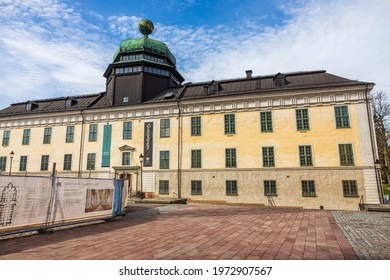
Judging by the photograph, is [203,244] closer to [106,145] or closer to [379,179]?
[379,179]

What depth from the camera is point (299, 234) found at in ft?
28.4

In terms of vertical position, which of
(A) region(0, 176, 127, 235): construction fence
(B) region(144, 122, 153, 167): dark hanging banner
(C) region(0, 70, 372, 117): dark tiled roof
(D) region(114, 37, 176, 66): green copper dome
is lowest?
(A) region(0, 176, 127, 235): construction fence

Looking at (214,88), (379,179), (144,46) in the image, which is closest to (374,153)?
(379,179)

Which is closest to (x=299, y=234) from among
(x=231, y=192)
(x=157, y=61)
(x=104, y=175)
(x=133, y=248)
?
(x=133, y=248)

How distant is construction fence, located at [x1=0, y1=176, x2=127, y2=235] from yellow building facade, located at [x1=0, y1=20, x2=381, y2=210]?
41.7ft

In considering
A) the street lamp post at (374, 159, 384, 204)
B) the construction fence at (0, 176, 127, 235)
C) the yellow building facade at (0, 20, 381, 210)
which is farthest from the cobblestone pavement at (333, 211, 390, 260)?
the street lamp post at (374, 159, 384, 204)

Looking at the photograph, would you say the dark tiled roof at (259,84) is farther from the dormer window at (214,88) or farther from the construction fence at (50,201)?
the construction fence at (50,201)

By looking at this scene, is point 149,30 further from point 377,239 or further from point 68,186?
point 377,239

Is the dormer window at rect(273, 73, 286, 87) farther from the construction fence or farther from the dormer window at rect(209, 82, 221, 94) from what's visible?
the construction fence

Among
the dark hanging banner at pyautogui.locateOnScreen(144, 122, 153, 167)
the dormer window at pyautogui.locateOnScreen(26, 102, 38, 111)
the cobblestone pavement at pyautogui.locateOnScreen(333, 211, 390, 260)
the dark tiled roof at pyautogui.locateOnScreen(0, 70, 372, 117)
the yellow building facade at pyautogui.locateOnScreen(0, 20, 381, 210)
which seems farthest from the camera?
the dormer window at pyautogui.locateOnScreen(26, 102, 38, 111)

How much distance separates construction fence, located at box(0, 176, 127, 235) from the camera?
7.63 meters

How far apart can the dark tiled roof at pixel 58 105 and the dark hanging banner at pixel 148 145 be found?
20.7 feet

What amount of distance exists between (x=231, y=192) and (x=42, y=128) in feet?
77.3

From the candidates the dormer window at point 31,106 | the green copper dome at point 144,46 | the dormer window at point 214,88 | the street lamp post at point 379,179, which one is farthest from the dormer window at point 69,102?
the street lamp post at point 379,179
